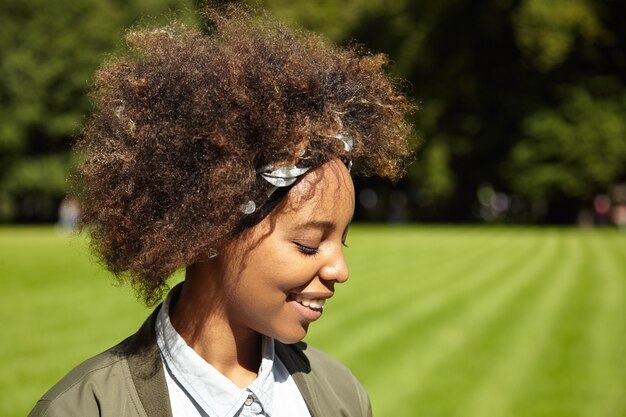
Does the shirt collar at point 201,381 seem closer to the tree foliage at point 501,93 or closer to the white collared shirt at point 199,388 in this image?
the white collared shirt at point 199,388

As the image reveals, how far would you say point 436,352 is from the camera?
32.7 feet

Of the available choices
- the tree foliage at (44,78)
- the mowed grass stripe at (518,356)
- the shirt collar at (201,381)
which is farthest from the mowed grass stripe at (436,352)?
the tree foliage at (44,78)

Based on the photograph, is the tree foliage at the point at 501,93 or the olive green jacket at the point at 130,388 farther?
the tree foliage at the point at 501,93

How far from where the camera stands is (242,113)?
2.04 meters

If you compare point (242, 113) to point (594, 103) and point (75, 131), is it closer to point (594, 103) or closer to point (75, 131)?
point (75, 131)

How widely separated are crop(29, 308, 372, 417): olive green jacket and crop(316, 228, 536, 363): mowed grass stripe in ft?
22.9

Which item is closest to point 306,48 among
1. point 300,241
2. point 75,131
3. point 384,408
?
point 300,241

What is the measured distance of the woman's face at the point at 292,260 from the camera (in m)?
2.03

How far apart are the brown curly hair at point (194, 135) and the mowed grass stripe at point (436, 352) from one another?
5518 millimetres

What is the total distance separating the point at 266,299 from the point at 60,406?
543 millimetres

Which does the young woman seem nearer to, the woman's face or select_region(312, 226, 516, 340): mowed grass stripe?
the woman's face

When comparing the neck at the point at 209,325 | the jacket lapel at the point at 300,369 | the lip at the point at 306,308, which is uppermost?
the lip at the point at 306,308

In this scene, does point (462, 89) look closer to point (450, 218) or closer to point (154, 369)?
point (450, 218)

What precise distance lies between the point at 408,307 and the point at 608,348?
360cm
